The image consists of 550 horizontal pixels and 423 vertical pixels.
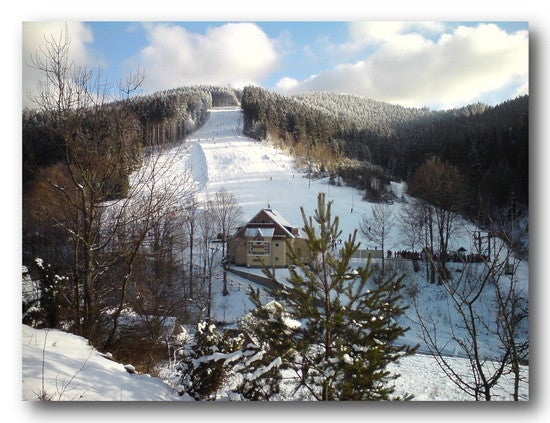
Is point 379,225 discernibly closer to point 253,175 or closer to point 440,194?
point 440,194

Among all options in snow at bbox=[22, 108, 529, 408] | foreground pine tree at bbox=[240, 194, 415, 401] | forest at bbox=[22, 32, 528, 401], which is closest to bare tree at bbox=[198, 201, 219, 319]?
forest at bbox=[22, 32, 528, 401]

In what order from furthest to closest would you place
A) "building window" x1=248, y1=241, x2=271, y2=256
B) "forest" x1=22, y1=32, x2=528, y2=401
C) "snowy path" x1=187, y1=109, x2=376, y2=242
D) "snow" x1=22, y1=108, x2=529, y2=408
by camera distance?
"snowy path" x1=187, y1=109, x2=376, y2=242 → "building window" x1=248, y1=241, x2=271, y2=256 → "snow" x1=22, y1=108, x2=529, y2=408 → "forest" x1=22, y1=32, x2=528, y2=401

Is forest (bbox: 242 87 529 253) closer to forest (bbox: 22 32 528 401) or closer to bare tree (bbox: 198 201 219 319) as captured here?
forest (bbox: 22 32 528 401)

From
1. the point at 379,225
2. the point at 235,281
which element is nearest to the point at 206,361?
the point at 235,281

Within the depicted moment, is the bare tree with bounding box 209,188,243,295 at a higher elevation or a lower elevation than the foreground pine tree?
higher

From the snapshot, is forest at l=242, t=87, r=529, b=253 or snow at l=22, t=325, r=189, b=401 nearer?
snow at l=22, t=325, r=189, b=401

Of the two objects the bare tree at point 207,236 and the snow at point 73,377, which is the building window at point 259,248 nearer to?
the bare tree at point 207,236
